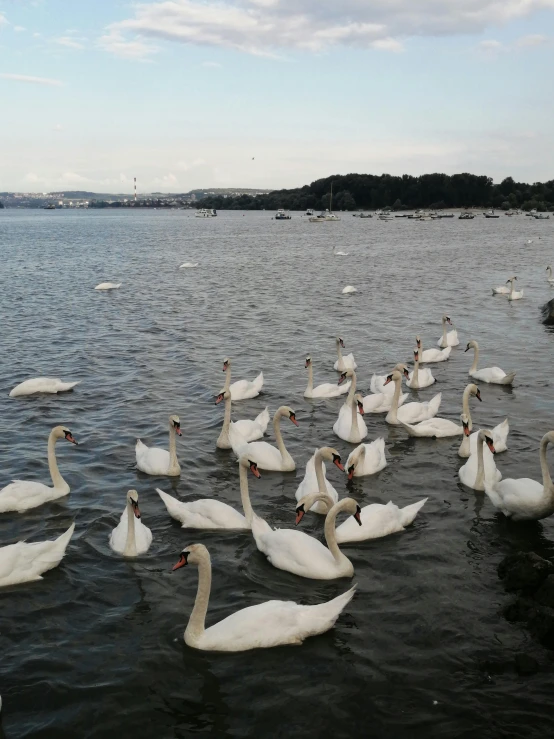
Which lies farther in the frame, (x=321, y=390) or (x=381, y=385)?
(x=321, y=390)

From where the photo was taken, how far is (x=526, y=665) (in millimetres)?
7066

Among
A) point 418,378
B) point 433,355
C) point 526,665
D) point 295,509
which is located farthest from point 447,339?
point 526,665

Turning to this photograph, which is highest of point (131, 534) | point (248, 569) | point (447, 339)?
point (447, 339)

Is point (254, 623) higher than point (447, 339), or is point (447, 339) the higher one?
point (447, 339)

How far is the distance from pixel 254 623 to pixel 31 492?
4.74 metres

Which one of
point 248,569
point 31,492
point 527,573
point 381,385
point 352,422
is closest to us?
point 527,573

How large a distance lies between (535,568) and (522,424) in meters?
6.59

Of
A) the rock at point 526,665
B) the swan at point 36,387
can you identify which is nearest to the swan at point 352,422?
the rock at point 526,665

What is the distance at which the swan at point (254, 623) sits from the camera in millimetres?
7383

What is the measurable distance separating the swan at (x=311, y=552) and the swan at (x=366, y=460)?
248 cm

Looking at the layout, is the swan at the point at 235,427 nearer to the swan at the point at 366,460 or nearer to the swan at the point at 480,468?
the swan at the point at 366,460

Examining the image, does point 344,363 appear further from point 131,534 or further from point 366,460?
point 131,534

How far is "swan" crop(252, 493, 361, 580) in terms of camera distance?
8.71 m

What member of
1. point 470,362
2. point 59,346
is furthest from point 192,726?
point 59,346
